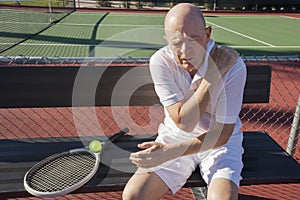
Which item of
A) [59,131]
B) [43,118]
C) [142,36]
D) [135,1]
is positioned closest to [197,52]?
[59,131]

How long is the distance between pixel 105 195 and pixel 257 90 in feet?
4.90

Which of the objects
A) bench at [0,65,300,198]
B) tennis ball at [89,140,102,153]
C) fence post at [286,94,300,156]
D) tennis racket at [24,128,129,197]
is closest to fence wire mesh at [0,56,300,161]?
fence post at [286,94,300,156]

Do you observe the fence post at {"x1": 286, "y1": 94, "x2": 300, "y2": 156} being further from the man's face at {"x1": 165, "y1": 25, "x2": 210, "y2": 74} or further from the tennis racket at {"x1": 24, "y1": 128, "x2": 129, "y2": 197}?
the tennis racket at {"x1": 24, "y1": 128, "x2": 129, "y2": 197}

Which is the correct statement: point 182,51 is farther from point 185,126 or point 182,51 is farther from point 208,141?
point 208,141

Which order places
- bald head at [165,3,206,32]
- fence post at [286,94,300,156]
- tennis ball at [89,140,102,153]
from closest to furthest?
bald head at [165,3,206,32] < tennis ball at [89,140,102,153] < fence post at [286,94,300,156]

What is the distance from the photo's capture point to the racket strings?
1.88m

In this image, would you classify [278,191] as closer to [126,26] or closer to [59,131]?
[59,131]

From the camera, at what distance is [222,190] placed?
5.75 ft

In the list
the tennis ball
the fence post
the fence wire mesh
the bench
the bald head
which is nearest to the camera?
the bald head

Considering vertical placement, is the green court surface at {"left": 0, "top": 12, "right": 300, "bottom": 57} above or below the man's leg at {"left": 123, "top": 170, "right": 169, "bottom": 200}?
below

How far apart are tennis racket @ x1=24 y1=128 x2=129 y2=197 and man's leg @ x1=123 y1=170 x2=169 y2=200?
0.88 ft

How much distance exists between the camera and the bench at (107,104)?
205cm

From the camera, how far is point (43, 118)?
171 inches

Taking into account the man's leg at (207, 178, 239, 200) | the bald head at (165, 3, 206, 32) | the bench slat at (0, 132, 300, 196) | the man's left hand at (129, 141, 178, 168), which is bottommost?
the bench slat at (0, 132, 300, 196)
